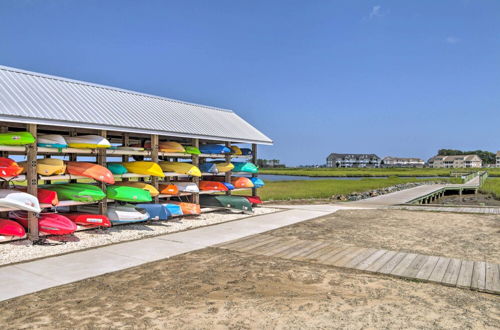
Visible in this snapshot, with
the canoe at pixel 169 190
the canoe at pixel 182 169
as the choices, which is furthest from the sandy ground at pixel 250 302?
the canoe at pixel 182 169

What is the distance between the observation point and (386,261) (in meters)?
8.52

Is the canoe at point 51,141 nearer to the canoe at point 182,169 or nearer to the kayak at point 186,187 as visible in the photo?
the canoe at point 182,169

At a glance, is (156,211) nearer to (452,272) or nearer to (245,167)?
(245,167)

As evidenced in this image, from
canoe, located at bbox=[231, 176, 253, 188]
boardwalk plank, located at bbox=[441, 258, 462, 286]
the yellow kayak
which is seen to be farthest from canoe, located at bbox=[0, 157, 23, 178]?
boardwalk plank, located at bbox=[441, 258, 462, 286]

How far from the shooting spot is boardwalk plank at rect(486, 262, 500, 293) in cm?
659

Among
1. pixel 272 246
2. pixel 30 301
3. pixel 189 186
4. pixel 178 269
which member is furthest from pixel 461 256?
pixel 189 186

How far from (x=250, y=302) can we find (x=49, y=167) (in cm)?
823

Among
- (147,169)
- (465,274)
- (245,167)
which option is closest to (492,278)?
(465,274)

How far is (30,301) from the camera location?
6.05m

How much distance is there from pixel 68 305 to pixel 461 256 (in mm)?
8911

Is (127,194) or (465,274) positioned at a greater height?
(127,194)

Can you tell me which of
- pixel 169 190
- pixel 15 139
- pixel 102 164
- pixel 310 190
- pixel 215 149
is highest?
pixel 215 149

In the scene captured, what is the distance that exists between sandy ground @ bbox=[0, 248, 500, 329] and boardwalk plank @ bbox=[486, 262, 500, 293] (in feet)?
1.13

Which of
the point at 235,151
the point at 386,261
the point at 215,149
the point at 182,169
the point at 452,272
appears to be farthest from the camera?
the point at 235,151
